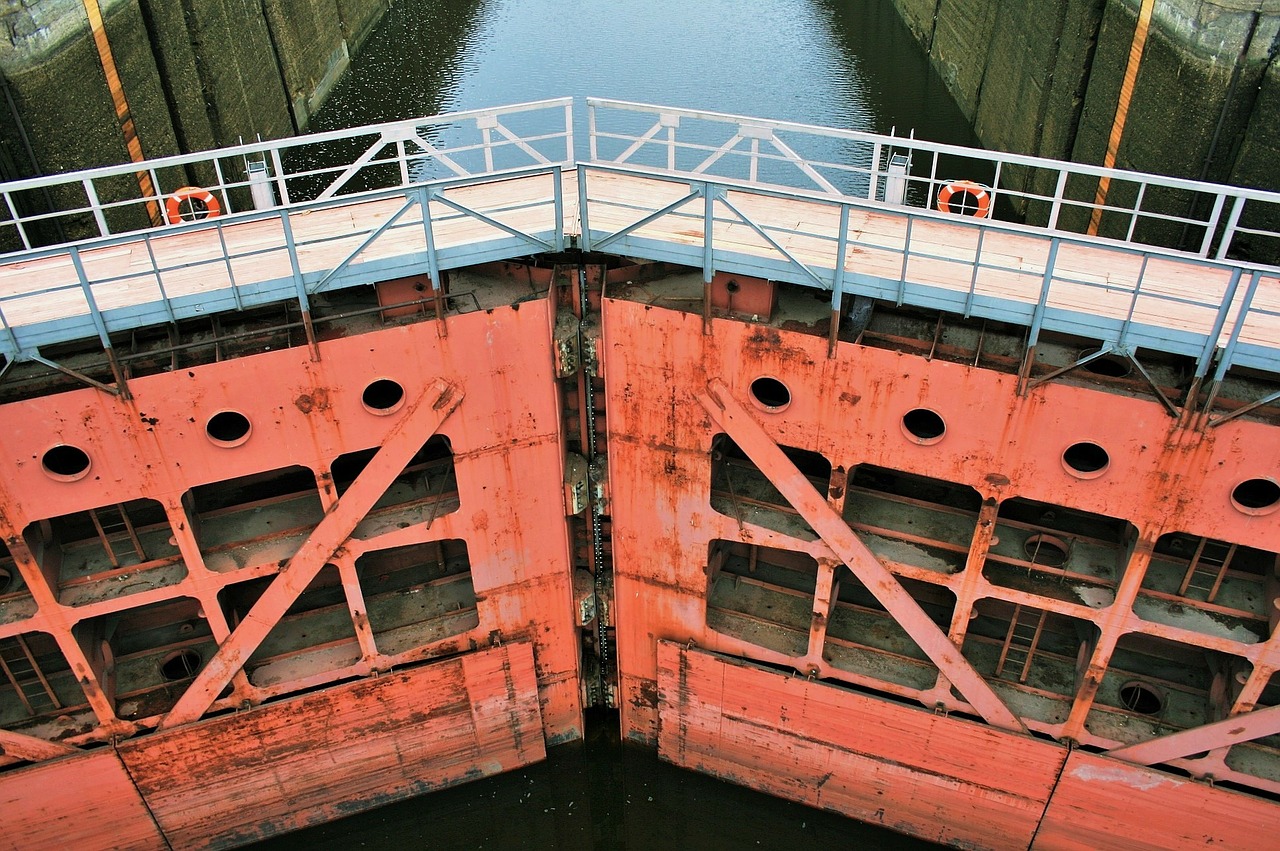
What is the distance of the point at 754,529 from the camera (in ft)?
48.0

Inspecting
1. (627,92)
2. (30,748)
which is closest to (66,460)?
(30,748)

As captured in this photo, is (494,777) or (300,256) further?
(494,777)

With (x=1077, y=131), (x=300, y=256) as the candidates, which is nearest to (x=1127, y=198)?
(x=1077, y=131)

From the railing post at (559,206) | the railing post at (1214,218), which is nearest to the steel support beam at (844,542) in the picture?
the railing post at (559,206)

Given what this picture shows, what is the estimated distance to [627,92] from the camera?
3834 cm

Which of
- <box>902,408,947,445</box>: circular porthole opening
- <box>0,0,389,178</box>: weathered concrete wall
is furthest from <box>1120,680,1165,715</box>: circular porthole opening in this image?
<box>0,0,389,178</box>: weathered concrete wall

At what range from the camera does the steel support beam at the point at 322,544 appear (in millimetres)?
13680

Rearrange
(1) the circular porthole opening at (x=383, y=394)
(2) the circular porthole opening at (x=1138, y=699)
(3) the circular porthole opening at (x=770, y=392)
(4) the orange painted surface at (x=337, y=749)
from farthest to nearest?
1. (4) the orange painted surface at (x=337, y=749)
2. (2) the circular porthole opening at (x=1138, y=699)
3. (3) the circular porthole opening at (x=770, y=392)
4. (1) the circular porthole opening at (x=383, y=394)

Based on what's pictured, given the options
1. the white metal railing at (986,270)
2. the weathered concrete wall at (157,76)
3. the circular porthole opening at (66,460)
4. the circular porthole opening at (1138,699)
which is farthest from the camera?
the weathered concrete wall at (157,76)

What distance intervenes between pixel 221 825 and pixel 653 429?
893 centimetres

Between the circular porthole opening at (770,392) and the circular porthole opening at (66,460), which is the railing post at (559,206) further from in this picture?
the circular porthole opening at (66,460)

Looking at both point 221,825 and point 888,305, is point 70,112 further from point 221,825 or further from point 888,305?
point 888,305

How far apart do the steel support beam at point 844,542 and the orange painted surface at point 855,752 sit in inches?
27.0

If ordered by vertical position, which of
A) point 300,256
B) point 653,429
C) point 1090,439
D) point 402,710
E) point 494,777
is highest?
point 300,256
